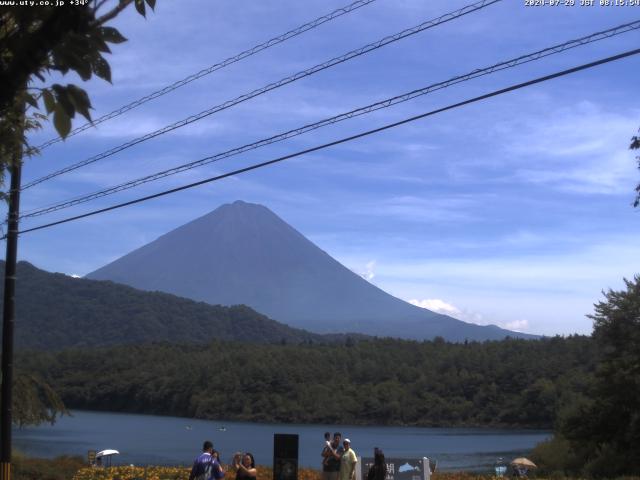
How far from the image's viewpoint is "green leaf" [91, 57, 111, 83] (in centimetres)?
312

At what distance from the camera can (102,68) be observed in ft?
10.3

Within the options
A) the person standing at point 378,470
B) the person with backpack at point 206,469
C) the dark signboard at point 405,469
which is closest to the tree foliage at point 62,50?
the person with backpack at point 206,469

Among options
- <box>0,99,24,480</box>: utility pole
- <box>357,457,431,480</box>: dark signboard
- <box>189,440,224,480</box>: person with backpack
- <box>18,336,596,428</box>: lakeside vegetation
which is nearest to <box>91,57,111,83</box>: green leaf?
<box>189,440,224,480</box>: person with backpack

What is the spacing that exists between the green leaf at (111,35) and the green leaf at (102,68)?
0.08m

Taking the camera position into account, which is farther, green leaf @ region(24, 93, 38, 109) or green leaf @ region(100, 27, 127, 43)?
green leaf @ region(24, 93, 38, 109)

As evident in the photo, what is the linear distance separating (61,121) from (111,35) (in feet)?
1.17

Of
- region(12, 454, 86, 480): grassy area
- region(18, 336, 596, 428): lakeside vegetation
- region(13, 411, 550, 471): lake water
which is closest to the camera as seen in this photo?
region(12, 454, 86, 480): grassy area

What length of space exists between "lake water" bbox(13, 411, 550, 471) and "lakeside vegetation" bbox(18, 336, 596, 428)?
3.43m

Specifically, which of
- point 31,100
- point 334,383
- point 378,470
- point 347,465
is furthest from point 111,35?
point 334,383

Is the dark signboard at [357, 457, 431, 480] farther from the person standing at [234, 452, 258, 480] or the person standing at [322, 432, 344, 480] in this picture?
the person standing at [234, 452, 258, 480]

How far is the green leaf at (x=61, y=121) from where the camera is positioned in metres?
3.04

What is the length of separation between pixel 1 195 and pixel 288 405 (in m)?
93.0

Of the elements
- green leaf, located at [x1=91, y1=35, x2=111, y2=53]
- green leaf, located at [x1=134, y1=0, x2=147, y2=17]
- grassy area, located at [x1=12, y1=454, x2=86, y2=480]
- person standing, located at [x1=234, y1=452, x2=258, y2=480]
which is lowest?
grassy area, located at [x1=12, y1=454, x2=86, y2=480]

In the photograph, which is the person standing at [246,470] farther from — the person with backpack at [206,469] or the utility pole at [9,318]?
the utility pole at [9,318]
